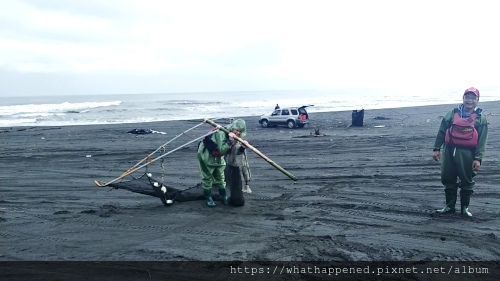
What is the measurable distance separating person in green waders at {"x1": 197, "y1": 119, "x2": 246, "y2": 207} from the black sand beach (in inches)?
14.0

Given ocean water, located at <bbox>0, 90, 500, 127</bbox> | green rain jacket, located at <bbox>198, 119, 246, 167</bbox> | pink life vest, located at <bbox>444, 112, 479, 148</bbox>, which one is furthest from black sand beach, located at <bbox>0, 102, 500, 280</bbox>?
ocean water, located at <bbox>0, 90, 500, 127</bbox>

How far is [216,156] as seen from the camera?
284 inches

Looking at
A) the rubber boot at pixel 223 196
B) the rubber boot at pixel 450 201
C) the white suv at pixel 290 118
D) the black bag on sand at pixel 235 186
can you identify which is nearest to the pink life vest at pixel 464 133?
the rubber boot at pixel 450 201

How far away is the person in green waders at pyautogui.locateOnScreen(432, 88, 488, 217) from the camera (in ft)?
20.5

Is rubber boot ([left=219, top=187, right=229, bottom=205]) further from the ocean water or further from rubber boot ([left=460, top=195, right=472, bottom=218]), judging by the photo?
the ocean water

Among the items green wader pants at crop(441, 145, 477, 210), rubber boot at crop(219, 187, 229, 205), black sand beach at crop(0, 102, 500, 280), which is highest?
green wader pants at crop(441, 145, 477, 210)

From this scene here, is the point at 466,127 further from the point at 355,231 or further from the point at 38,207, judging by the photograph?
the point at 38,207

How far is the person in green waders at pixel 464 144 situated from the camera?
6254mm

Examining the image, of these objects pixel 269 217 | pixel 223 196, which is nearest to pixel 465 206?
pixel 269 217

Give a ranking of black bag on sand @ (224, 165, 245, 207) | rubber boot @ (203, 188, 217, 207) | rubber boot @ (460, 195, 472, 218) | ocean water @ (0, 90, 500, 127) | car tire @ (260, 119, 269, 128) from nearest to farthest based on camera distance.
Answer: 1. rubber boot @ (460, 195, 472, 218)
2. black bag on sand @ (224, 165, 245, 207)
3. rubber boot @ (203, 188, 217, 207)
4. car tire @ (260, 119, 269, 128)
5. ocean water @ (0, 90, 500, 127)

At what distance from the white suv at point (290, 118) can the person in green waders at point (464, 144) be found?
59.2ft

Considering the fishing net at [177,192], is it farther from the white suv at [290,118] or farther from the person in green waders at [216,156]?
the white suv at [290,118]

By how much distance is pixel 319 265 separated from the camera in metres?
4.84

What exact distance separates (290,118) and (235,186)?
58.1ft
